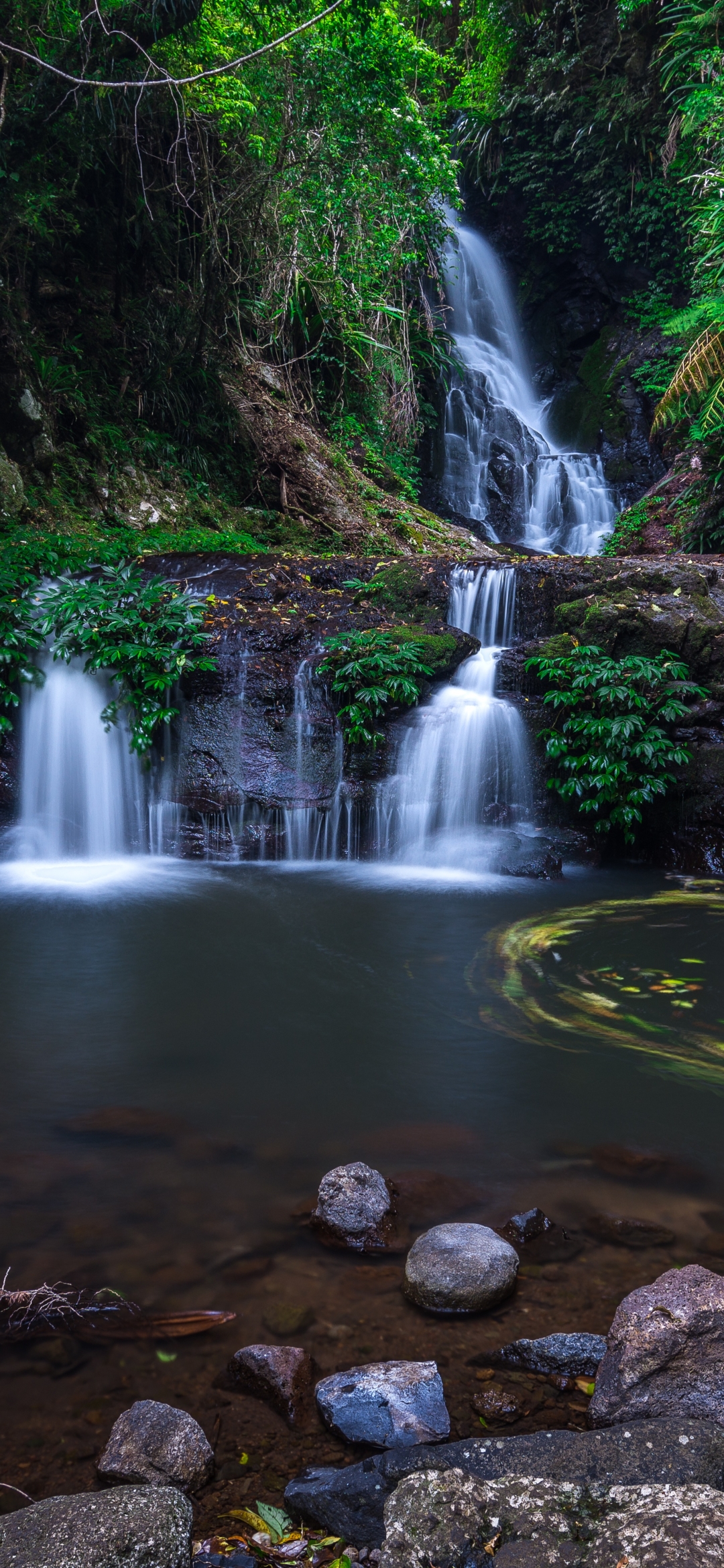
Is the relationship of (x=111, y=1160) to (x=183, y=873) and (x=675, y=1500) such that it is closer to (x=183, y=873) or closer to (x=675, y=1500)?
(x=675, y=1500)

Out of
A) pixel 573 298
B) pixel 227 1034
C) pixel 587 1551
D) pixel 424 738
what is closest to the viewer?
pixel 587 1551

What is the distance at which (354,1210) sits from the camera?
279 cm

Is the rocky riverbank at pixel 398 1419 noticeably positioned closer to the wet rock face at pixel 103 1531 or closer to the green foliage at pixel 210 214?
the wet rock face at pixel 103 1531

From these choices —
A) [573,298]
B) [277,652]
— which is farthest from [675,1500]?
[573,298]

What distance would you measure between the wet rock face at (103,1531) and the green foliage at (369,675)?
276 inches

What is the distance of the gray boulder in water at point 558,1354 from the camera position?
85.2 inches

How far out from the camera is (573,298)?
69.2 feet

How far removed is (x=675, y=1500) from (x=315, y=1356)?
105 cm

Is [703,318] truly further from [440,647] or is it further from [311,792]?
[311,792]

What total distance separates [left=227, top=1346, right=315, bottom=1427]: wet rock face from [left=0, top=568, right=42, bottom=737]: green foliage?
721cm

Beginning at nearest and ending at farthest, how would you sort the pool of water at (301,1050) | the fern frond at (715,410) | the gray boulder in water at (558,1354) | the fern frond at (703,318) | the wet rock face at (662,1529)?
1. the wet rock face at (662,1529)
2. the gray boulder in water at (558,1354)
3. the pool of water at (301,1050)
4. the fern frond at (703,318)
5. the fern frond at (715,410)

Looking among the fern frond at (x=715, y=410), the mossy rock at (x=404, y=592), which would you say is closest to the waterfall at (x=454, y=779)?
the mossy rock at (x=404, y=592)

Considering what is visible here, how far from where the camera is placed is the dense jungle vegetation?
10547 mm

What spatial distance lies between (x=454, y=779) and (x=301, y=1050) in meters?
4.51
